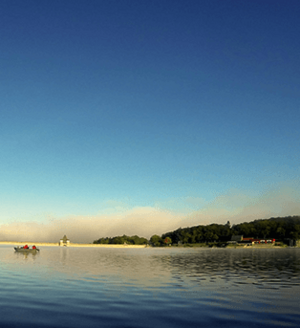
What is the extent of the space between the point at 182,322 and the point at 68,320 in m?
6.85

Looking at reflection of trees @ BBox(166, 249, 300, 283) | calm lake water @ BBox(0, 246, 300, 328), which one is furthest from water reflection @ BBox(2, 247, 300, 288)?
calm lake water @ BBox(0, 246, 300, 328)

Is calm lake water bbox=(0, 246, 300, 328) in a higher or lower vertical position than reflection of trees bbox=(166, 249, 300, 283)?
higher

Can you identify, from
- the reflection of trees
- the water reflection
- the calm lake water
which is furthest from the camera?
the reflection of trees

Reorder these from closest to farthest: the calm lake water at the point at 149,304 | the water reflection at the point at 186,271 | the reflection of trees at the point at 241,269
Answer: the calm lake water at the point at 149,304
the water reflection at the point at 186,271
the reflection of trees at the point at 241,269

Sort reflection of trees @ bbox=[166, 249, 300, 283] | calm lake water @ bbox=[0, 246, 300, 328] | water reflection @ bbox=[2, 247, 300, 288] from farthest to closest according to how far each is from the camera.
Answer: reflection of trees @ bbox=[166, 249, 300, 283] → water reflection @ bbox=[2, 247, 300, 288] → calm lake water @ bbox=[0, 246, 300, 328]

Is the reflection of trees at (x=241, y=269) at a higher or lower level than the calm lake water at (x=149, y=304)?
lower

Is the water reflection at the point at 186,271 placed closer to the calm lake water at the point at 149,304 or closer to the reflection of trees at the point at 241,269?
the reflection of trees at the point at 241,269

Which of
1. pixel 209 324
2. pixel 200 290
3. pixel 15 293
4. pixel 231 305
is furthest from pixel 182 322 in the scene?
pixel 15 293

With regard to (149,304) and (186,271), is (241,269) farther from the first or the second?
(149,304)

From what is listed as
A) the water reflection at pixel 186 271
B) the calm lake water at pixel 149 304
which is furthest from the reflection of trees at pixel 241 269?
the calm lake water at pixel 149 304

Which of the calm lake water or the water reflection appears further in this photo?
the water reflection

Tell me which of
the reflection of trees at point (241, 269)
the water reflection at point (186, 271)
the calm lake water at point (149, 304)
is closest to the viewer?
the calm lake water at point (149, 304)

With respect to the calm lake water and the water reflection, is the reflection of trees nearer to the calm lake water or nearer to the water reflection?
the water reflection

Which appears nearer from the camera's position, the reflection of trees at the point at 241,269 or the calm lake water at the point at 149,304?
the calm lake water at the point at 149,304
